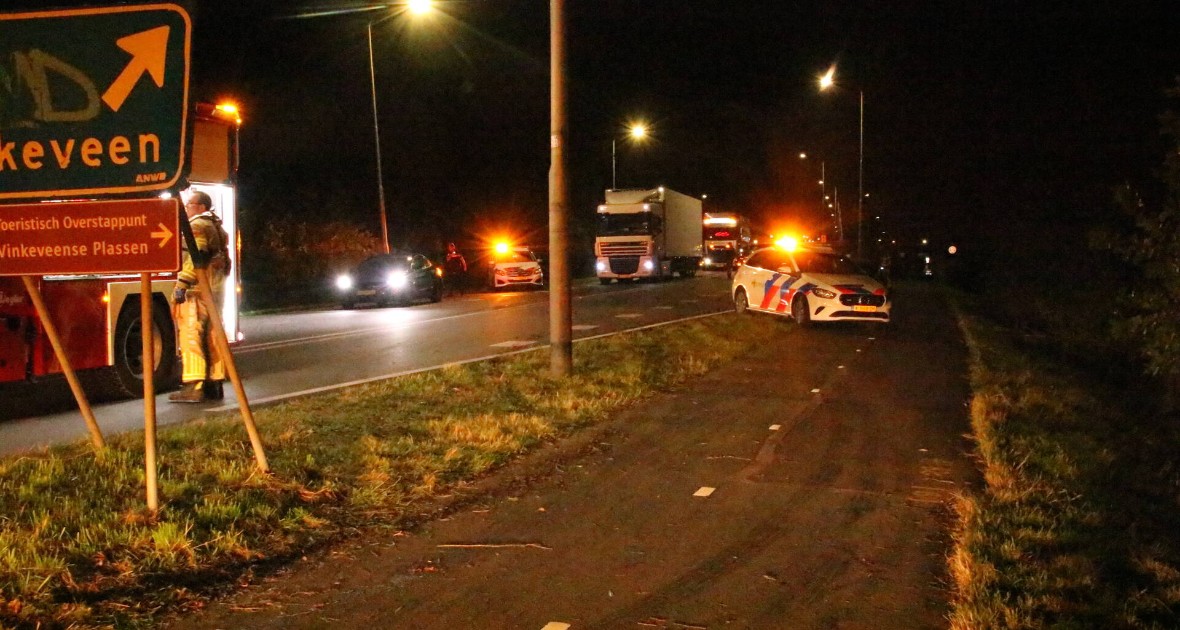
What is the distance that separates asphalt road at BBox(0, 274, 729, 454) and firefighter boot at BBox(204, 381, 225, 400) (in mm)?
113

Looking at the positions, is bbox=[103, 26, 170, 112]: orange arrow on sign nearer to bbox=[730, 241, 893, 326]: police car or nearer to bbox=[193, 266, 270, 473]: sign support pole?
bbox=[193, 266, 270, 473]: sign support pole

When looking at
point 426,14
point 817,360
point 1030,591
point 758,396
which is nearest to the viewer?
point 1030,591

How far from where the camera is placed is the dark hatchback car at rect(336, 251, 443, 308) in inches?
1080

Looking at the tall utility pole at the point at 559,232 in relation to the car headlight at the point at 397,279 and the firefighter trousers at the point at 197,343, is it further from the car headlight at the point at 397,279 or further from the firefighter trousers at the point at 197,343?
the car headlight at the point at 397,279

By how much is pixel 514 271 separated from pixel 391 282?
736 centimetres

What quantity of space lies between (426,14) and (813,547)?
55.8 ft

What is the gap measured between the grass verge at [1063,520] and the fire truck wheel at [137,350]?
27.3ft

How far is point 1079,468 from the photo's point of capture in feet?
28.5

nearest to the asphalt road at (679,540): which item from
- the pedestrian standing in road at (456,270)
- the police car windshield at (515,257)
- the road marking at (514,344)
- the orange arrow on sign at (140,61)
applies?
the orange arrow on sign at (140,61)

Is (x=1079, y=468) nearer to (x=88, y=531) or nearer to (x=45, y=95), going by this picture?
(x=88, y=531)

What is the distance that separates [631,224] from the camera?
3822 cm

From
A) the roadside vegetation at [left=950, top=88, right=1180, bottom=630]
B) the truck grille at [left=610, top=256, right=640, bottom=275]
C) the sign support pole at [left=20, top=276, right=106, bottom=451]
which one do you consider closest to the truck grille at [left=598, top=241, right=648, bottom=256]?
the truck grille at [left=610, top=256, right=640, bottom=275]

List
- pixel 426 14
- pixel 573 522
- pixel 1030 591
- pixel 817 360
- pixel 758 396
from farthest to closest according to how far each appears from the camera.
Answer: pixel 426 14 → pixel 817 360 → pixel 758 396 → pixel 573 522 → pixel 1030 591

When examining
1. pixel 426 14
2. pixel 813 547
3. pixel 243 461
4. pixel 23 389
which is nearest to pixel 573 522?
pixel 813 547
